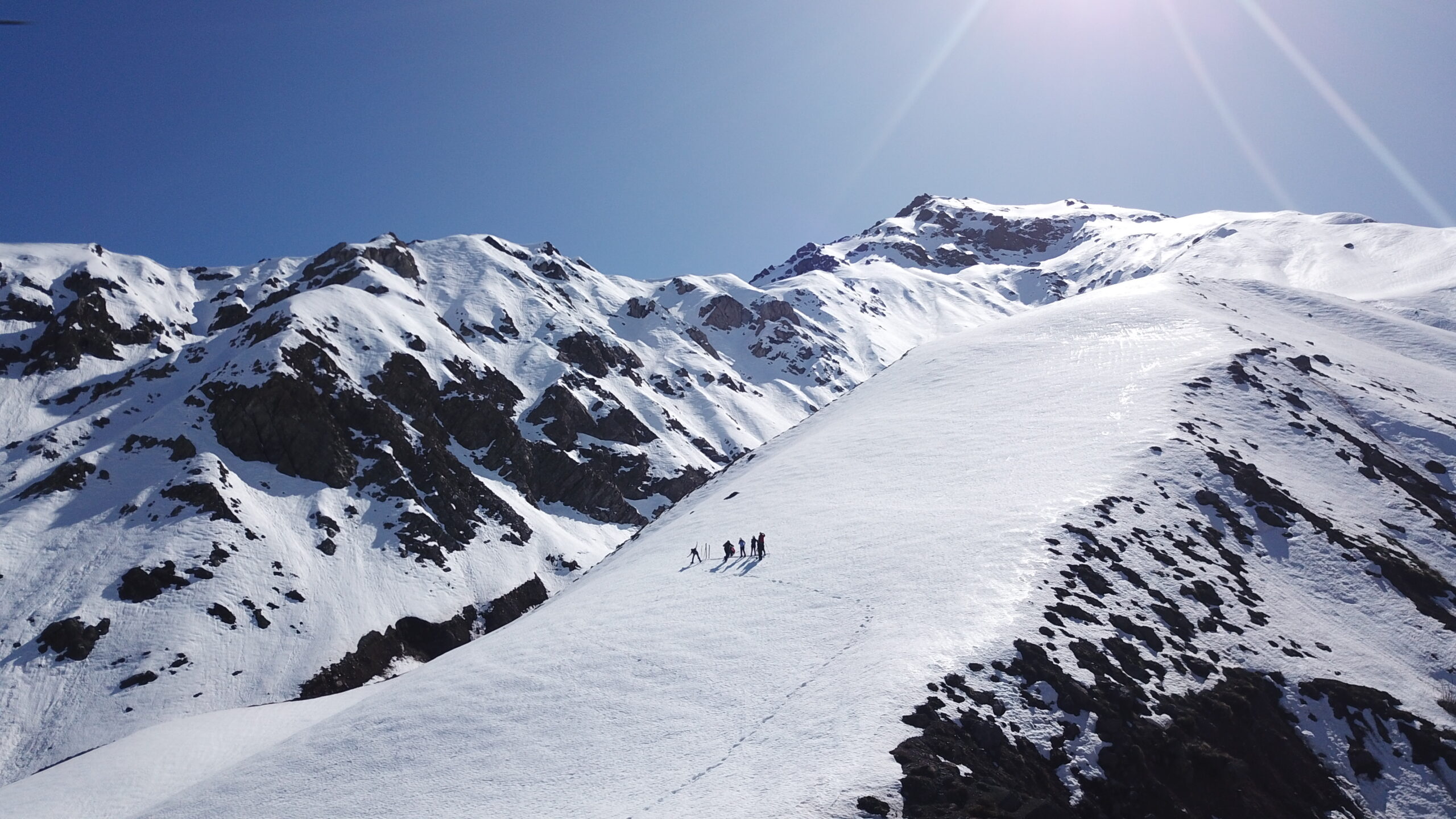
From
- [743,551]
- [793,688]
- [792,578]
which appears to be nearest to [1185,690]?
[793,688]

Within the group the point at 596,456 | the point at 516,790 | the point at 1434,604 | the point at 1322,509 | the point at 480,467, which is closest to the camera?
the point at 516,790

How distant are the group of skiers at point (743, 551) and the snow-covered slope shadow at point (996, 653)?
1.33 feet

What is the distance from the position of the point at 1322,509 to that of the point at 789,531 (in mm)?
23051

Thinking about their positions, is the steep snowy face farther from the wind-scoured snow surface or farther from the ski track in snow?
the ski track in snow

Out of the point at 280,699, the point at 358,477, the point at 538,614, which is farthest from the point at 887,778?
the point at 358,477

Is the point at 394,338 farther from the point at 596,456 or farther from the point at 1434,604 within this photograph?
the point at 1434,604

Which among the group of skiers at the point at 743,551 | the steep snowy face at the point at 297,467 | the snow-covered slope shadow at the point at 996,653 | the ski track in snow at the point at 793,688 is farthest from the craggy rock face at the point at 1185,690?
the steep snowy face at the point at 297,467

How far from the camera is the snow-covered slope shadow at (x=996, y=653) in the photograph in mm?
15211

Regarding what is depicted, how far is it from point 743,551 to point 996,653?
13522 millimetres

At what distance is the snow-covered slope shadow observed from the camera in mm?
15211

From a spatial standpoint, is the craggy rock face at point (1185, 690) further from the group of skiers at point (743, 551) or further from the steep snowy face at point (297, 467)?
the steep snowy face at point (297, 467)

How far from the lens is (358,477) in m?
80.2

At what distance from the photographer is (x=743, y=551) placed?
96.9ft

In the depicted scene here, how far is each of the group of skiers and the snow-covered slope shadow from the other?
404 mm
